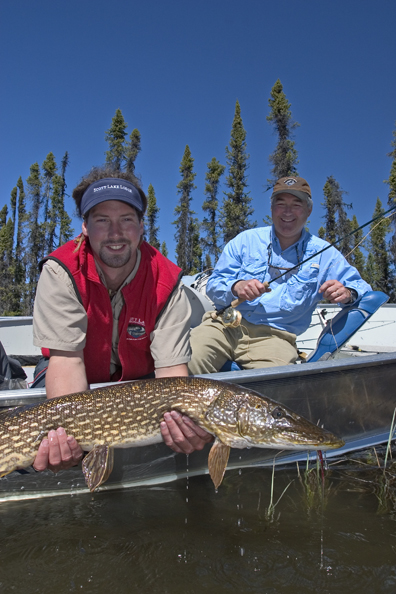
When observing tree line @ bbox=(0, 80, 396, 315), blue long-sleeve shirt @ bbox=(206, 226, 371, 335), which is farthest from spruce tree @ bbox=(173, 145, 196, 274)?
blue long-sleeve shirt @ bbox=(206, 226, 371, 335)

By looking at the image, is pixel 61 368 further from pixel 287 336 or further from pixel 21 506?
pixel 287 336

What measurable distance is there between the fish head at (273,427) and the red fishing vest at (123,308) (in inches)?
36.5

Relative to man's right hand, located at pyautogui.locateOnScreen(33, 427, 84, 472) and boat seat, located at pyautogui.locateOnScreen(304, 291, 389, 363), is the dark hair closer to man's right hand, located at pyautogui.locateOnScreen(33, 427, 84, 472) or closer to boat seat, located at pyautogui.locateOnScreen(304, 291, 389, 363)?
man's right hand, located at pyautogui.locateOnScreen(33, 427, 84, 472)

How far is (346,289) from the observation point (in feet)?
13.3

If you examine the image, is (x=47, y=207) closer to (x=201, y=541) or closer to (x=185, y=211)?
(x=185, y=211)

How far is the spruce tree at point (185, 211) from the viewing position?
4072 cm

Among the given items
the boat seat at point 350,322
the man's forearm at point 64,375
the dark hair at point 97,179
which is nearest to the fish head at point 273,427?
the man's forearm at point 64,375

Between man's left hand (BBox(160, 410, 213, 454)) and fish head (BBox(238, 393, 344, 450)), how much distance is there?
0.93ft

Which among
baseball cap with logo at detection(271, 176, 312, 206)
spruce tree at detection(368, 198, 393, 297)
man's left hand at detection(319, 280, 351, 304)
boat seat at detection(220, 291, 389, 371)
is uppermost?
spruce tree at detection(368, 198, 393, 297)

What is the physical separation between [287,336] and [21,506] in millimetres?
2711

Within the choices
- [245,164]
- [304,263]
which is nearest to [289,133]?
[245,164]

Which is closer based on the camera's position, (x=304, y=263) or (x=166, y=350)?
(x=166, y=350)

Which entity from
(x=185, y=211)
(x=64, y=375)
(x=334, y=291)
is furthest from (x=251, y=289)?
(x=185, y=211)

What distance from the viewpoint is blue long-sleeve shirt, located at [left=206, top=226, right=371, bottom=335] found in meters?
4.16
